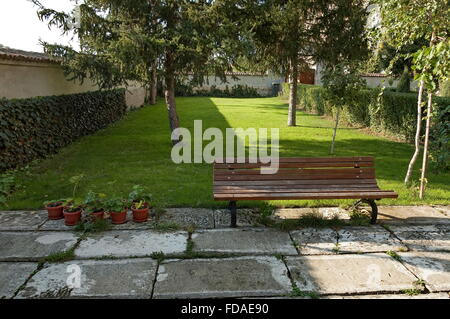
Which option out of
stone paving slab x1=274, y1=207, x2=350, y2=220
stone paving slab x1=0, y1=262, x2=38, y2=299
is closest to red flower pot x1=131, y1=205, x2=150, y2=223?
stone paving slab x1=0, y1=262, x2=38, y2=299

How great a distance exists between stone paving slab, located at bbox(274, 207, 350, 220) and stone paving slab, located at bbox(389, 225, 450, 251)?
2.38 ft

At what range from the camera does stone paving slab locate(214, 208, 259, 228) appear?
15.6 ft

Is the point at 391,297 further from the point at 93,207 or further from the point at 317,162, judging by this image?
the point at 93,207

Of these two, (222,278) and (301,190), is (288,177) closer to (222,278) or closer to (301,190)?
(301,190)

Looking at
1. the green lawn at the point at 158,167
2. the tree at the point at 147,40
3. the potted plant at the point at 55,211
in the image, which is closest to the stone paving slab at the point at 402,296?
the green lawn at the point at 158,167

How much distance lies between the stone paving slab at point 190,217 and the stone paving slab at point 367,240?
176 cm

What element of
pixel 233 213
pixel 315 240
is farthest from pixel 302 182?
pixel 233 213

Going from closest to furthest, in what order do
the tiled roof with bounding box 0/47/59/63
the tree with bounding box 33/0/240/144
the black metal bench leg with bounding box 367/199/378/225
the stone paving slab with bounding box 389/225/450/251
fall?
the stone paving slab with bounding box 389/225/450/251, the black metal bench leg with bounding box 367/199/378/225, the tiled roof with bounding box 0/47/59/63, the tree with bounding box 33/0/240/144

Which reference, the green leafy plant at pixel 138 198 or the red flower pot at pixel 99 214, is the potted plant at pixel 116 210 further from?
the green leafy plant at pixel 138 198

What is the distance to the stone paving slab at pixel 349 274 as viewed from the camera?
10.6 ft

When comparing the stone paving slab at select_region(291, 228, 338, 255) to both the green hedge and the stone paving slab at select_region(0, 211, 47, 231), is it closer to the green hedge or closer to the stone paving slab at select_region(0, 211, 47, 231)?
the stone paving slab at select_region(0, 211, 47, 231)

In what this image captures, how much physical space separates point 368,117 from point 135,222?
12.1 m
